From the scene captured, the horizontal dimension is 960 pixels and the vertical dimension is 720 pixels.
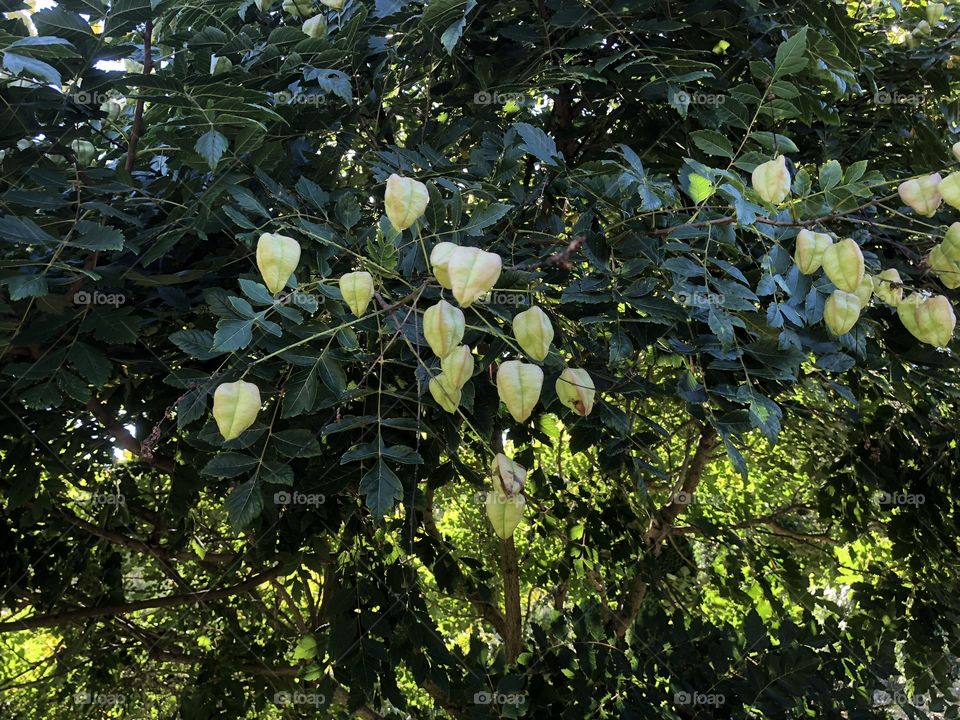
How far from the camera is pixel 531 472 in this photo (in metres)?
3.88

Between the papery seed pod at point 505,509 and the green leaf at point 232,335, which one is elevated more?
the green leaf at point 232,335

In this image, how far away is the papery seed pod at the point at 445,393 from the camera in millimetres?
1619

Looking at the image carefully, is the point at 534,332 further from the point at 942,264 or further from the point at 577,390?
the point at 942,264

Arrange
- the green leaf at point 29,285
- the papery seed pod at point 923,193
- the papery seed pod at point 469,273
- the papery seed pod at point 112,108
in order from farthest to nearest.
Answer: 1. the papery seed pod at point 112,108
2. the green leaf at point 29,285
3. the papery seed pod at point 923,193
4. the papery seed pod at point 469,273

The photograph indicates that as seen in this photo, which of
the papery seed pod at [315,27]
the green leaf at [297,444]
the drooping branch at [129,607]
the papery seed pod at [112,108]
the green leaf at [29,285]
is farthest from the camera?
the drooping branch at [129,607]

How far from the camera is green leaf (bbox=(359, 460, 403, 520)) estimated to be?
184cm

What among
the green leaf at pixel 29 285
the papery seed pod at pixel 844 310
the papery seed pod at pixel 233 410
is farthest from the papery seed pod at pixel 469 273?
the green leaf at pixel 29 285

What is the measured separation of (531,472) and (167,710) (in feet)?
7.93

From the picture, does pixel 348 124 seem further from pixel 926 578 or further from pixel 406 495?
pixel 926 578

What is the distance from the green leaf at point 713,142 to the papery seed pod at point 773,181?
0.32m

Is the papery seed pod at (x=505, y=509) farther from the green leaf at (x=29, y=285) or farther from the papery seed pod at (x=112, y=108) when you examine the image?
the papery seed pod at (x=112, y=108)

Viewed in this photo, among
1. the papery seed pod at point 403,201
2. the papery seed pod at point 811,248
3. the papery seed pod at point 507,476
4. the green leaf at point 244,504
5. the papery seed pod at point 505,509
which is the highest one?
the papery seed pod at point 403,201

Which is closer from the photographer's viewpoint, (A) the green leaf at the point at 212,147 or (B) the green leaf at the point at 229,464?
(A) the green leaf at the point at 212,147

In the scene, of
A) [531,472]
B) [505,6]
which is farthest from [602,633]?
[505,6]
